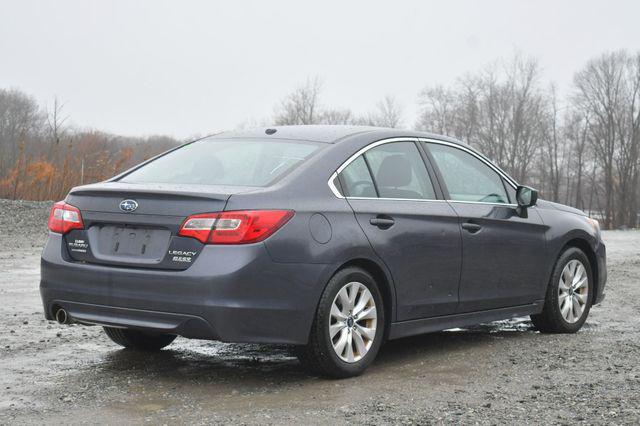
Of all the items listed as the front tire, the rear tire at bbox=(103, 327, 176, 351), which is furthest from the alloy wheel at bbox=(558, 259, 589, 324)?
the rear tire at bbox=(103, 327, 176, 351)

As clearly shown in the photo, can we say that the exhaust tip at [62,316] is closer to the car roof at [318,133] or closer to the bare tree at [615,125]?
the car roof at [318,133]

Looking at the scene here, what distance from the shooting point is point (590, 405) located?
5102mm

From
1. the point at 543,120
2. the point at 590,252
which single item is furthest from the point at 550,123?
the point at 590,252

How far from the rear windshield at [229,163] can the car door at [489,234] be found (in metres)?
1.30

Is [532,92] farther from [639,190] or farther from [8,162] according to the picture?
[8,162]

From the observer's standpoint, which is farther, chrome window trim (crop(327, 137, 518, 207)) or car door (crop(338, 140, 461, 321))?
car door (crop(338, 140, 461, 321))

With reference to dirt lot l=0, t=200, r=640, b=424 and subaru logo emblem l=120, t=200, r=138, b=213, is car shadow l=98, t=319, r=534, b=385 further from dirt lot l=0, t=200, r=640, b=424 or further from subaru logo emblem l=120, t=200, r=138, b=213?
subaru logo emblem l=120, t=200, r=138, b=213

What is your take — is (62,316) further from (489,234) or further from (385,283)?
(489,234)

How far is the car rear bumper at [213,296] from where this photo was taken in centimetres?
514

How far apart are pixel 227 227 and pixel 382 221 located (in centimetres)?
121

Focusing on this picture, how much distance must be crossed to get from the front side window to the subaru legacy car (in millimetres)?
15

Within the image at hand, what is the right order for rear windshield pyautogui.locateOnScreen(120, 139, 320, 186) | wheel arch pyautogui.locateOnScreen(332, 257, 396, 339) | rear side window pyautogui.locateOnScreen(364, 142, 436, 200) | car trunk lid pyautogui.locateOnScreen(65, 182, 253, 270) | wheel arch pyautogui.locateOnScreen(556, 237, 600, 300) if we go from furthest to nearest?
wheel arch pyautogui.locateOnScreen(556, 237, 600, 300) → rear side window pyautogui.locateOnScreen(364, 142, 436, 200) → wheel arch pyautogui.locateOnScreen(332, 257, 396, 339) → rear windshield pyautogui.locateOnScreen(120, 139, 320, 186) → car trunk lid pyautogui.locateOnScreen(65, 182, 253, 270)

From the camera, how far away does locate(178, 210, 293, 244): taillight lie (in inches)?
204

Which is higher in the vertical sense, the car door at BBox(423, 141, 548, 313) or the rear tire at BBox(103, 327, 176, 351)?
the car door at BBox(423, 141, 548, 313)
